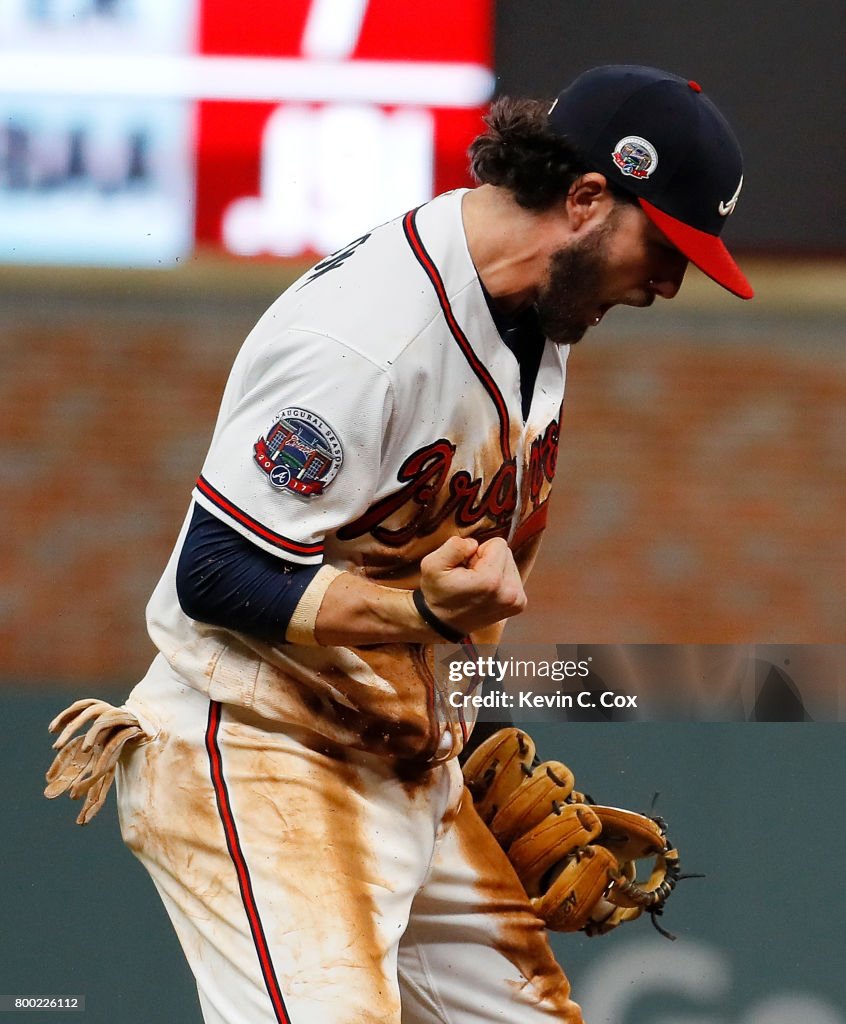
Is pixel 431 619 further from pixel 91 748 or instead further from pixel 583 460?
pixel 583 460

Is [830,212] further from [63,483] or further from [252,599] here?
[252,599]

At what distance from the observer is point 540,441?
1.36 metres

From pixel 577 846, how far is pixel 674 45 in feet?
4.18

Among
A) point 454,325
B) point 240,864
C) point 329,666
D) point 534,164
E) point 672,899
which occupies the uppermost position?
point 534,164

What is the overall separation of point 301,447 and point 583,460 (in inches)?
52.3

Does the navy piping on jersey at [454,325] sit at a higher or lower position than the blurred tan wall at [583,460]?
higher

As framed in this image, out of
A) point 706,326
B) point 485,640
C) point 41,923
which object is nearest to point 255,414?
point 485,640

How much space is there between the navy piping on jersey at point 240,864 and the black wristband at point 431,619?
0.72 feet

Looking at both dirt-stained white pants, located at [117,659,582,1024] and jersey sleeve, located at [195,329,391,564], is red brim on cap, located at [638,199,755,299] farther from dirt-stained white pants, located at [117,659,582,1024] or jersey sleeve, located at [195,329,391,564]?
dirt-stained white pants, located at [117,659,582,1024]

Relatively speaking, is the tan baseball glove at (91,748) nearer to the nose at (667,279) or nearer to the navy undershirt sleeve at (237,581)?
the navy undershirt sleeve at (237,581)

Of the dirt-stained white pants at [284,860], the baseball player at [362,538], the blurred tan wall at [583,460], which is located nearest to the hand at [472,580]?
the baseball player at [362,538]

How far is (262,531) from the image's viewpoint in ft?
3.80

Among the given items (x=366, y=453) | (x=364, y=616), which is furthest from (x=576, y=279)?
(x=364, y=616)

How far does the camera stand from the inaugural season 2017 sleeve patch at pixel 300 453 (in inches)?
45.3
